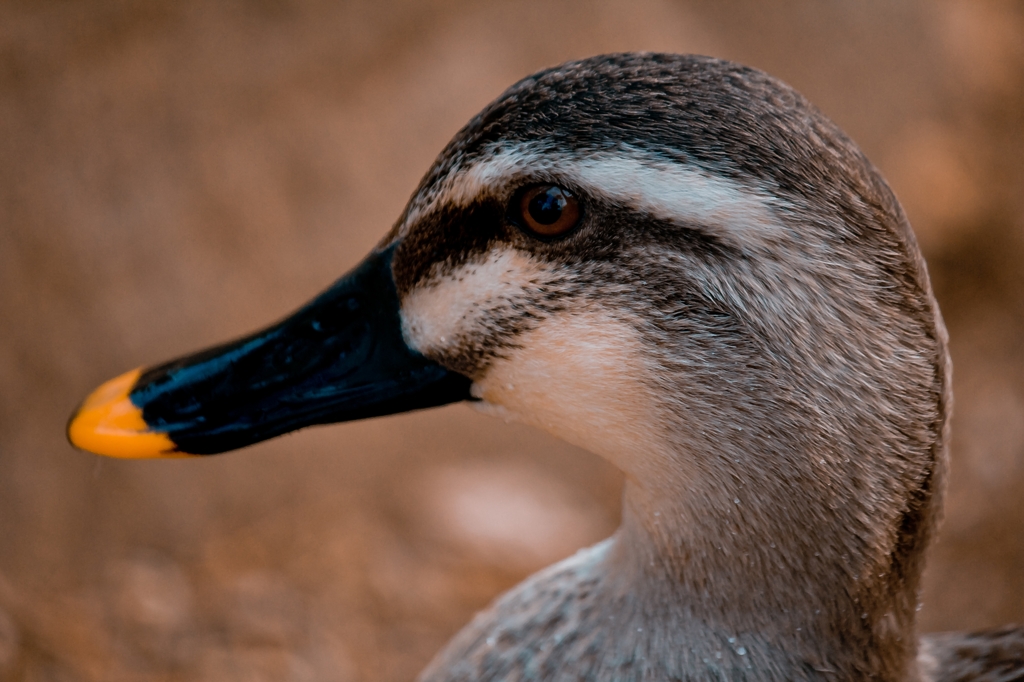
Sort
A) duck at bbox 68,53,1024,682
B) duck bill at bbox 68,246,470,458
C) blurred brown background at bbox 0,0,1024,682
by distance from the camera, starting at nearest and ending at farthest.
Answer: duck at bbox 68,53,1024,682 → duck bill at bbox 68,246,470,458 → blurred brown background at bbox 0,0,1024,682

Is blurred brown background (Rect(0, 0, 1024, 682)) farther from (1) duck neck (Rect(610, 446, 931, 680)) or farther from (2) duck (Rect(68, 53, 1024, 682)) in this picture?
(1) duck neck (Rect(610, 446, 931, 680))

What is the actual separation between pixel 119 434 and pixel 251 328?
4.30ft

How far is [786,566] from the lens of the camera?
0.99m

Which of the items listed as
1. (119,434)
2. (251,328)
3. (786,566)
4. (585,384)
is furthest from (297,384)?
(251,328)

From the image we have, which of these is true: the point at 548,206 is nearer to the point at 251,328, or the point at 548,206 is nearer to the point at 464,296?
the point at 464,296

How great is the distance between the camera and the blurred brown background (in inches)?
89.9

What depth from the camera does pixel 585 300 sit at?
3.17 feet

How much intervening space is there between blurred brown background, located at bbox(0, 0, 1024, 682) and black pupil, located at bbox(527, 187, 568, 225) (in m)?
1.53

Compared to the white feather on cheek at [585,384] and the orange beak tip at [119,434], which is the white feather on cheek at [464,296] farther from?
the orange beak tip at [119,434]

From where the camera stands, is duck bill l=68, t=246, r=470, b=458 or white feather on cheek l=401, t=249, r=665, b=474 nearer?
white feather on cheek l=401, t=249, r=665, b=474

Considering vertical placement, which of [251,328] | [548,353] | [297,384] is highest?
[548,353]

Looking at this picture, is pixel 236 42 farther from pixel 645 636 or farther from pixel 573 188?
pixel 645 636

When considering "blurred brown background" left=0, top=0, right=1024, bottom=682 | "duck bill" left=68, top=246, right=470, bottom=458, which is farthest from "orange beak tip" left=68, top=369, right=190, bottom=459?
"blurred brown background" left=0, top=0, right=1024, bottom=682

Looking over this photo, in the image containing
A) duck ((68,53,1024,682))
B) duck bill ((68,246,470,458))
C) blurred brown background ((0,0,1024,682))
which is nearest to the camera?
duck ((68,53,1024,682))
